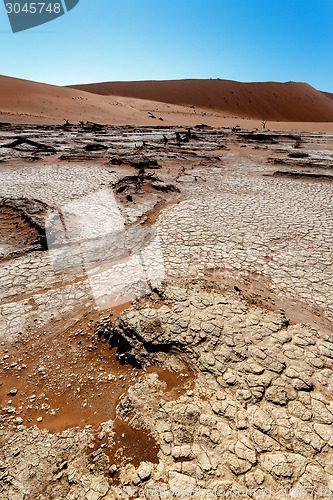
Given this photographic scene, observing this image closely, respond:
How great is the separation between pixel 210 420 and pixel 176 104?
52.3 m

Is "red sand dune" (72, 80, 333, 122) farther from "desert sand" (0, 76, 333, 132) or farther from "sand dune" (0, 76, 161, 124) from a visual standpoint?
"sand dune" (0, 76, 161, 124)

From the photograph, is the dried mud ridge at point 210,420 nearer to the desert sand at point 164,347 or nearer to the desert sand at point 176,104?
the desert sand at point 164,347

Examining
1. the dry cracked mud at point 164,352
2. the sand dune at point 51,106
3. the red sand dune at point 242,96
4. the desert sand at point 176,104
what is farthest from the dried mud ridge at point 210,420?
the red sand dune at point 242,96

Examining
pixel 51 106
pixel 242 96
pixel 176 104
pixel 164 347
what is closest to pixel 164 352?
pixel 164 347

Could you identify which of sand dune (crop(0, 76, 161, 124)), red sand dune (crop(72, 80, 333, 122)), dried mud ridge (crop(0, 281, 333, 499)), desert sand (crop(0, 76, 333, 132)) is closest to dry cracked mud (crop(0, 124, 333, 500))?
dried mud ridge (crop(0, 281, 333, 499))

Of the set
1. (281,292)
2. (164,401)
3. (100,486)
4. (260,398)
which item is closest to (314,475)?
(260,398)

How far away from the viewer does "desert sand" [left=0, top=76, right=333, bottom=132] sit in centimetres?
2722

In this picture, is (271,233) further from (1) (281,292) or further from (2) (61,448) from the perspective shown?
(2) (61,448)

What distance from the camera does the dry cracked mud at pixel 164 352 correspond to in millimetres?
1608

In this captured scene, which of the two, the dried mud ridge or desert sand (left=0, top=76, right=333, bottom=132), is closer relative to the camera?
the dried mud ridge

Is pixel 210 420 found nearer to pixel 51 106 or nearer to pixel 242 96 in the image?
pixel 51 106

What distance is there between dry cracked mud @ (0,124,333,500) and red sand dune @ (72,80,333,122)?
45.3 metres

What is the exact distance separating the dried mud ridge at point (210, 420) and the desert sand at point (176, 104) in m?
27.5

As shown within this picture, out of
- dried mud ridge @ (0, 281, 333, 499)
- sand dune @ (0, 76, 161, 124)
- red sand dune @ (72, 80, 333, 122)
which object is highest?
red sand dune @ (72, 80, 333, 122)
